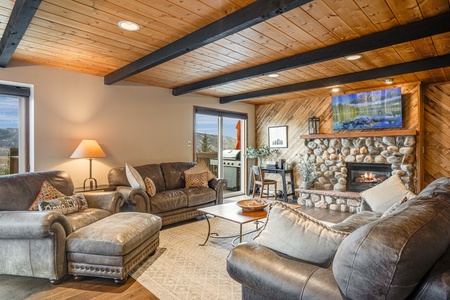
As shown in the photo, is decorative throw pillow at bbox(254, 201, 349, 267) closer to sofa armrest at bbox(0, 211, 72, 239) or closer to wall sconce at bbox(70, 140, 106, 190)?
sofa armrest at bbox(0, 211, 72, 239)

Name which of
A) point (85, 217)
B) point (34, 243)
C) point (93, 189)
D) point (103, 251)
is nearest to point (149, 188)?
point (93, 189)

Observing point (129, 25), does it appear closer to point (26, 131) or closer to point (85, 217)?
point (85, 217)

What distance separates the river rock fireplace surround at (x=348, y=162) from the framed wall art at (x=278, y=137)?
2.17 feet

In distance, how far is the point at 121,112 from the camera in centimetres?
469

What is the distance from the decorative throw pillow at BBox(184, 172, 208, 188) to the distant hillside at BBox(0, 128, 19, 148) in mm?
2618

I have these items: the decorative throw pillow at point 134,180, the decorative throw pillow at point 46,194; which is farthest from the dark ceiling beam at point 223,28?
the decorative throw pillow at point 46,194

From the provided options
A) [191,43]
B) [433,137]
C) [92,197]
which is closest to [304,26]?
[191,43]

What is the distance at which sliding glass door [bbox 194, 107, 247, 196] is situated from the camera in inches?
240

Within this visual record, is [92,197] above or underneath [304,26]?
underneath

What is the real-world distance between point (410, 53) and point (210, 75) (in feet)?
9.28

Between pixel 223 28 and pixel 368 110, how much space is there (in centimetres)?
388

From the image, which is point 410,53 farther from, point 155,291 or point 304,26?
point 155,291

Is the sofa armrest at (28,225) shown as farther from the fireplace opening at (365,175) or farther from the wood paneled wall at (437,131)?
the wood paneled wall at (437,131)

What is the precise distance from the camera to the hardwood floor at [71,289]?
221 cm
